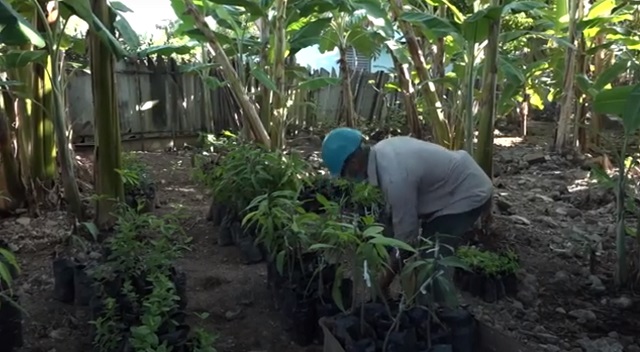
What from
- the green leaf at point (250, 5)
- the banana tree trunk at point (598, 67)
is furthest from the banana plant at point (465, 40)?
the banana tree trunk at point (598, 67)

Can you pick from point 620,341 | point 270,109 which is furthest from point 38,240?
point 620,341

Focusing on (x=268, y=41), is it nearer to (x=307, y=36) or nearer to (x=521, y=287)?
(x=307, y=36)

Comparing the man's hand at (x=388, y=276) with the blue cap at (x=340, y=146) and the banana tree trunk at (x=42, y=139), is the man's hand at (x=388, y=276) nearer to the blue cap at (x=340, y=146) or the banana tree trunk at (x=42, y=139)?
the blue cap at (x=340, y=146)

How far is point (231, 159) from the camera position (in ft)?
15.4

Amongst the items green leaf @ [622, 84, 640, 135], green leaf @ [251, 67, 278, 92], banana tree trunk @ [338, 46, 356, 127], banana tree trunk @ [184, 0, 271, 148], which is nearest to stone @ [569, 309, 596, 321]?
green leaf @ [622, 84, 640, 135]

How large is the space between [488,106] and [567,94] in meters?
4.08

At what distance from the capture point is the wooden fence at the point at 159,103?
944 centimetres

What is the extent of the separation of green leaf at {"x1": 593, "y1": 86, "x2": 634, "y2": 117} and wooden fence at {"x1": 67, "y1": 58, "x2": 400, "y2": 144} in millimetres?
5525

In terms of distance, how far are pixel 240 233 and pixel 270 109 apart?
4.83ft

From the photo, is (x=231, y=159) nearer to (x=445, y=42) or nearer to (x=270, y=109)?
(x=270, y=109)

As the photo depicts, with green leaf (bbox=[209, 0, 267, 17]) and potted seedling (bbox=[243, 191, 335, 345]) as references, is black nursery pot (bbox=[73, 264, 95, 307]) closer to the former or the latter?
potted seedling (bbox=[243, 191, 335, 345])

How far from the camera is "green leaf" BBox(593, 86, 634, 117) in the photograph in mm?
3764

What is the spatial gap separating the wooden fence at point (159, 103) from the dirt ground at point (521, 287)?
3.39 metres

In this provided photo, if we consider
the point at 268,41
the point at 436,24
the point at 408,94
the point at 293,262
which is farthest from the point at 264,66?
the point at 293,262
